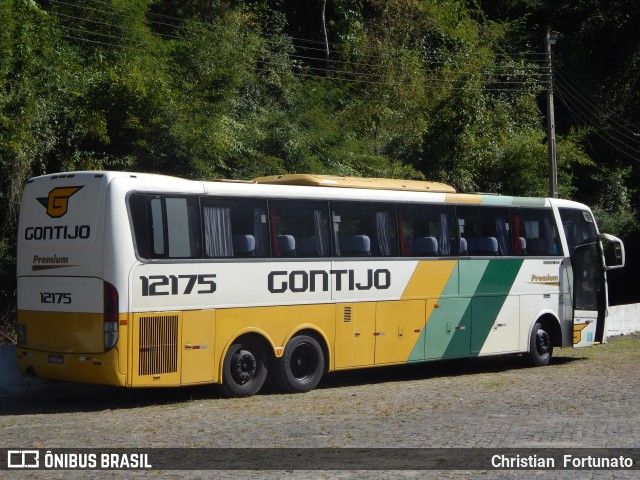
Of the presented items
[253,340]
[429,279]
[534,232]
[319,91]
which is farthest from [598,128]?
[253,340]

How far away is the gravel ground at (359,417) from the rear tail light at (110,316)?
1009 millimetres

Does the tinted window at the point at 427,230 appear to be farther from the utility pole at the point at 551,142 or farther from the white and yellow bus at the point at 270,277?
the utility pole at the point at 551,142

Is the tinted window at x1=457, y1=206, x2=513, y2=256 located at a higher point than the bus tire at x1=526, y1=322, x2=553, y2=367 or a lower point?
higher

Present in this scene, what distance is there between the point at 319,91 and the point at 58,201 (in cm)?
1825

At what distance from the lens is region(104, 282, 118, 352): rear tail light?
45.9ft

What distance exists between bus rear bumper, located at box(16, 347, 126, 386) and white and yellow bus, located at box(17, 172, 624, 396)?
2 cm

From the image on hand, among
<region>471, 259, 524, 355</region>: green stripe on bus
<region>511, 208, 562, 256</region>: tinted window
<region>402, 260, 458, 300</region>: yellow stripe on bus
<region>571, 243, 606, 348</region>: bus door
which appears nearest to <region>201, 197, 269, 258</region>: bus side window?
<region>402, 260, 458, 300</region>: yellow stripe on bus

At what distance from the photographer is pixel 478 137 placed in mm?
33594

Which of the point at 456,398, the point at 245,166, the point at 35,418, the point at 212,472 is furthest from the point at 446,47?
the point at 212,472

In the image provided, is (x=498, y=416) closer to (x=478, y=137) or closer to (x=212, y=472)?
(x=212, y=472)

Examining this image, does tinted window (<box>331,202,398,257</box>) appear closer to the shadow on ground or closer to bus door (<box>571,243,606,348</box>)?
the shadow on ground

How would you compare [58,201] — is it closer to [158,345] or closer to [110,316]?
[110,316]

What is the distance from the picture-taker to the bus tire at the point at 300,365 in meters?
16.3

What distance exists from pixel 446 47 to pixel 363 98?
6.71 meters
